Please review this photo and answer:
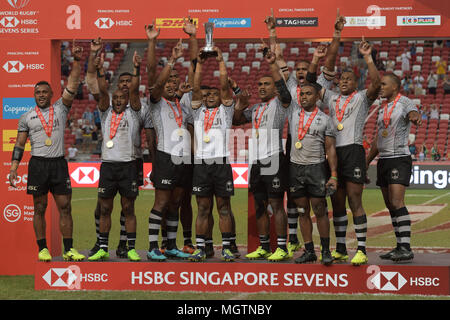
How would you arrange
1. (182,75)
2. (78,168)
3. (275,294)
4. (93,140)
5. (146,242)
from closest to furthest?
(275,294) < (146,242) < (78,168) < (93,140) < (182,75)

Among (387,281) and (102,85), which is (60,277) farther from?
(387,281)

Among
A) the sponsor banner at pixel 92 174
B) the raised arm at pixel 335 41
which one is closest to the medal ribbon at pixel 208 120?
the raised arm at pixel 335 41

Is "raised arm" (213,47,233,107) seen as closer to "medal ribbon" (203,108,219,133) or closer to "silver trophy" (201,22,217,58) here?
"silver trophy" (201,22,217,58)

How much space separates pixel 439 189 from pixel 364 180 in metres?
13.8

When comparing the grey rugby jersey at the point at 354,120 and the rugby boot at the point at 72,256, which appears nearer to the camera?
the grey rugby jersey at the point at 354,120

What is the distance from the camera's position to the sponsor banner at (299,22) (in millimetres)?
8391

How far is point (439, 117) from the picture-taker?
87.4 feet

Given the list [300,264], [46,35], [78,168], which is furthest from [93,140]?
[300,264]

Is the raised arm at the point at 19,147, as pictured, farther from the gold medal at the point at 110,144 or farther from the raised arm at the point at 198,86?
the raised arm at the point at 198,86

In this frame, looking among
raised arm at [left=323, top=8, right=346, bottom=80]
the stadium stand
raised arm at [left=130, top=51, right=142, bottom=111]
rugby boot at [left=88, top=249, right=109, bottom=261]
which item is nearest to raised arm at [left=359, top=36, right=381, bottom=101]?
raised arm at [left=323, top=8, right=346, bottom=80]

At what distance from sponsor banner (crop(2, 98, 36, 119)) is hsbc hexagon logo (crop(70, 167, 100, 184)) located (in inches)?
437

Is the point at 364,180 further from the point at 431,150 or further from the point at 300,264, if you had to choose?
the point at 431,150

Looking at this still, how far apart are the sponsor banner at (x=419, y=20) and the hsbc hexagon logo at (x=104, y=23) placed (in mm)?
3686

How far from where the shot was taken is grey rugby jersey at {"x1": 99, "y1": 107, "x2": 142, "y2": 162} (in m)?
7.89
